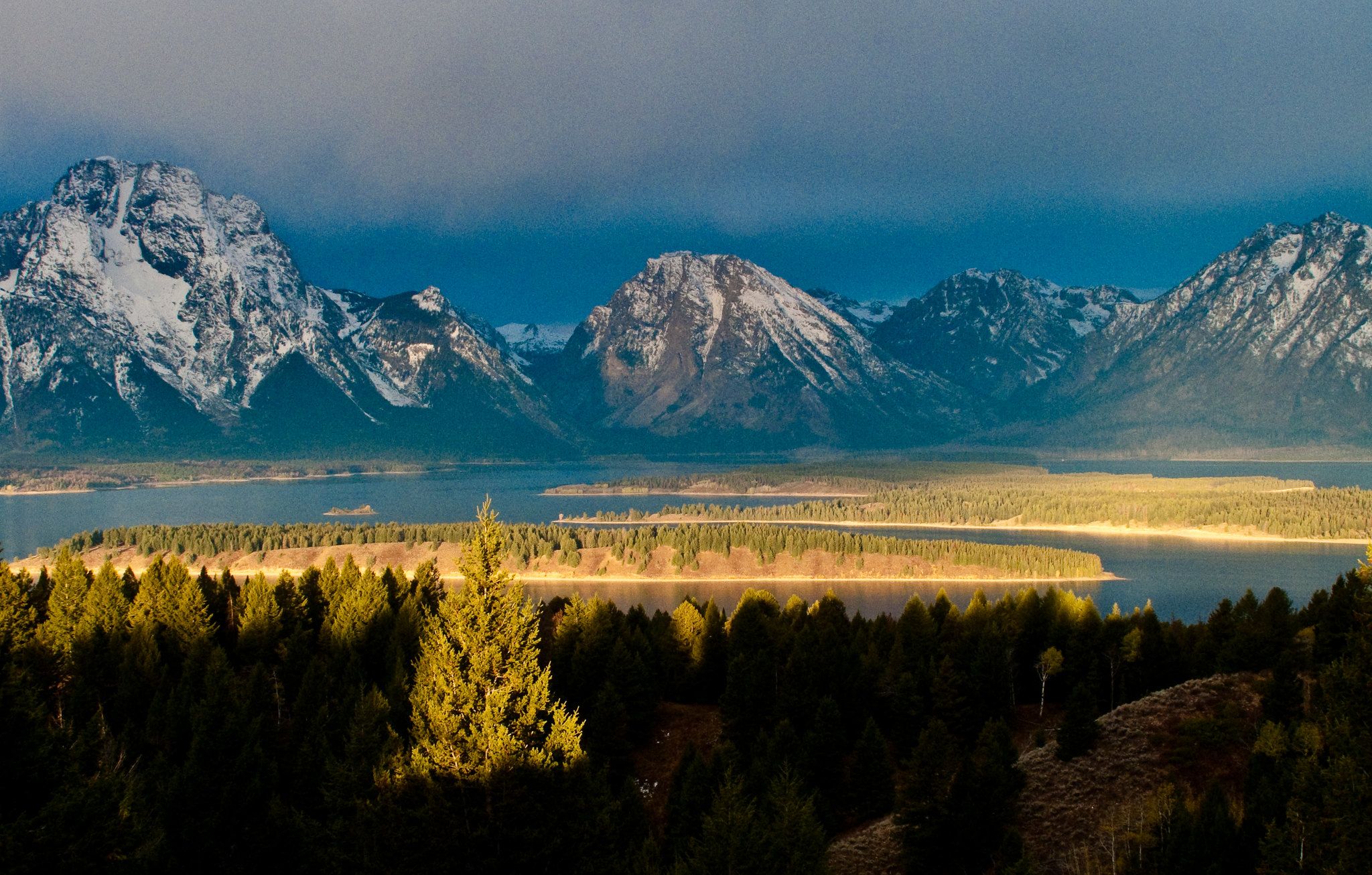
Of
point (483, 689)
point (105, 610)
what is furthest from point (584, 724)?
point (105, 610)

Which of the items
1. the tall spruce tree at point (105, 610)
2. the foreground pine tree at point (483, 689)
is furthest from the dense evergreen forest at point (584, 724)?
the tall spruce tree at point (105, 610)

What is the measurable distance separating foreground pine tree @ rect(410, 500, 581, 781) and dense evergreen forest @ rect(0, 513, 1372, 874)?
6 centimetres

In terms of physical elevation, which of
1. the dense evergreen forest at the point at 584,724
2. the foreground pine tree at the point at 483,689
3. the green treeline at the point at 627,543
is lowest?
the green treeline at the point at 627,543

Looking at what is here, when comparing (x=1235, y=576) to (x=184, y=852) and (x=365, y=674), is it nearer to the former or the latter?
(x=365, y=674)

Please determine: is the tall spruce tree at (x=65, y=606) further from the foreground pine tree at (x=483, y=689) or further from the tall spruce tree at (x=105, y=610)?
the foreground pine tree at (x=483, y=689)

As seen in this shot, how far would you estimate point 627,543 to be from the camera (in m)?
181

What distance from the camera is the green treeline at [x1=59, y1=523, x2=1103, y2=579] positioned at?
168250 millimetres

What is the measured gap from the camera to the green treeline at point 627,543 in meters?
168

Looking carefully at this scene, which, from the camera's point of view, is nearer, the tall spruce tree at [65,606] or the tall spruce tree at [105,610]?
the tall spruce tree at [65,606]

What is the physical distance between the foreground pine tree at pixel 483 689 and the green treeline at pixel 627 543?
146m

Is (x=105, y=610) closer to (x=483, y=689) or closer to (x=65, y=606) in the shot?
(x=65, y=606)

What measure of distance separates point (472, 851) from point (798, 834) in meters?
11.7

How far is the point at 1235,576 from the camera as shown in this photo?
524 ft

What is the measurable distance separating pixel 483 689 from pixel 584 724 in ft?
19.5
